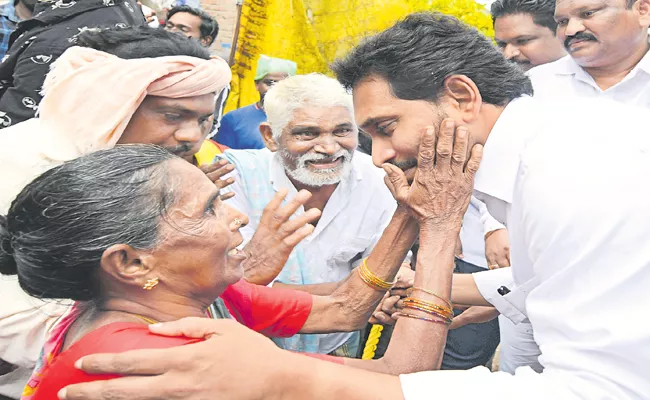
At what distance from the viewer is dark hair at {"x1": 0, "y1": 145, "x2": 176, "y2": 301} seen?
178 cm

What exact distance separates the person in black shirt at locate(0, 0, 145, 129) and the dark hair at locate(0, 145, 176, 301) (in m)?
1.63

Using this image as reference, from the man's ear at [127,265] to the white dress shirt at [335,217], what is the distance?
149 centimetres

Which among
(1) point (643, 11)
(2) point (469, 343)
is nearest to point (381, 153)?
(2) point (469, 343)

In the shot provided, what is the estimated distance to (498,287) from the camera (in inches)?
118

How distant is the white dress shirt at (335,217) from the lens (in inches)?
135

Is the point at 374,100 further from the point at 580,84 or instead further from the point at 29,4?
the point at 29,4

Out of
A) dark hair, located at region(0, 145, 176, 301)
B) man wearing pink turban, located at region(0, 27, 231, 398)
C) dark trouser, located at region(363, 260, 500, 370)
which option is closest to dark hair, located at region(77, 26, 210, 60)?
man wearing pink turban, located at region(0, 27, 231, 398)

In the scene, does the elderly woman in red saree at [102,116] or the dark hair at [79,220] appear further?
the elderly woman in red saree at [102,116]

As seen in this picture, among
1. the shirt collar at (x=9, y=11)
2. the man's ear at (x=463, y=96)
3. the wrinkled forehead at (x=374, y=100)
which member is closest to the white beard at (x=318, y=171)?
the wrinkled forehead at (x=374, y=100)

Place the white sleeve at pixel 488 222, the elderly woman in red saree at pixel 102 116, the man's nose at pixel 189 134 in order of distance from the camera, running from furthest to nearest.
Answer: the white sleeve at pixel 488 222
the man's nose at pixel 189 134
the elderly woman in red saree at pixel 102 116

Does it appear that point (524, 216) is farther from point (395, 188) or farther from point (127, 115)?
point (127, 115)

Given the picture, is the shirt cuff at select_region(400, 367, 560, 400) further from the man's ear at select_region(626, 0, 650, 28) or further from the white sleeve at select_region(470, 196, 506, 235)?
the man's ear at select_region(626, 0, 650, 28)

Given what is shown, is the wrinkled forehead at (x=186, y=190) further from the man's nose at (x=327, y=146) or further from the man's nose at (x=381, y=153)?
the man's nose at (x=327, y=146)

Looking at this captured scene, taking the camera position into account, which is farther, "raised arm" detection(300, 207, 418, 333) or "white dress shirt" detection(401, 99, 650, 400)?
"raised arm" detection(300, 207, 418, 333)
